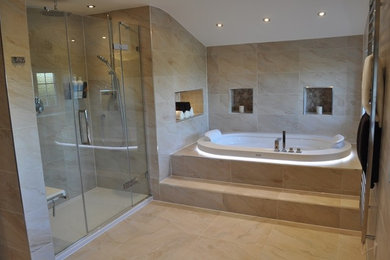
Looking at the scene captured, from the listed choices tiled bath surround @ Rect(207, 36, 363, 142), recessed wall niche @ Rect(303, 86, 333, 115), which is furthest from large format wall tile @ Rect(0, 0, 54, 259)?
recessed wall niche @ Rect(303, 86, 333, 115)

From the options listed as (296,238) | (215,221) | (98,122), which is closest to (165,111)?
(98,122)

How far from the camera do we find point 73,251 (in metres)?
2.73

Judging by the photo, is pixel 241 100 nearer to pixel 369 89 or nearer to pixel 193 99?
pixel 193 99

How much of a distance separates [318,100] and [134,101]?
8.77 ft

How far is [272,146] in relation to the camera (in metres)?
4.45

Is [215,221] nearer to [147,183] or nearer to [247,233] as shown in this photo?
[247,233]

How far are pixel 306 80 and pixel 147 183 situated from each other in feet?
8.65

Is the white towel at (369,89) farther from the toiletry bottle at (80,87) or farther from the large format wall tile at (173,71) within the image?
the toiletry bottle at (80,87)

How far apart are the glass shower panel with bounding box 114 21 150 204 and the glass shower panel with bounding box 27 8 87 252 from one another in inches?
22.1

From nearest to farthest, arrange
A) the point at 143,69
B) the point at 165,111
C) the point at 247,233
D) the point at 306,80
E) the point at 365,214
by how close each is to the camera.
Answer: the point at 365,214 < the point at 247,233 < the point at 143,69 < the point at 165,111 < the point at 306,80

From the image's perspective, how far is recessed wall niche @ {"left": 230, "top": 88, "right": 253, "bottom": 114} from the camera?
4.89 meters

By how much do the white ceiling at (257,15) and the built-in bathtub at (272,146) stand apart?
1390 mm

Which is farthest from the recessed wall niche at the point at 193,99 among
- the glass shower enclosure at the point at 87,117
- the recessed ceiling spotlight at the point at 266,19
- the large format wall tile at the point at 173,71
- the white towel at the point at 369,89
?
the white towel at the point at 369,89

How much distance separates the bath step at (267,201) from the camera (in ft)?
9.58
